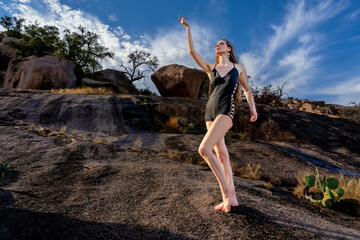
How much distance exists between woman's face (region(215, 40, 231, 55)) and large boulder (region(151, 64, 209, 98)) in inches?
617

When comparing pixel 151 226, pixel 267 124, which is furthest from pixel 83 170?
pixel 267 124

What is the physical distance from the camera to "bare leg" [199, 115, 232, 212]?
274 cm

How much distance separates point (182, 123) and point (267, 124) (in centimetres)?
398

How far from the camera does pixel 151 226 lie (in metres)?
2.48

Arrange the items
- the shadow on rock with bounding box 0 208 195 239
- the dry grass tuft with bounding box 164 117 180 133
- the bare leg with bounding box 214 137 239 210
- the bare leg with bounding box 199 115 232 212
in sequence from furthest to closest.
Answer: the dry grass tuft with bounding box 164 117 180 133 < the bare leg with bounding box 214 137 239 210 < the bare leg with bounding box 199 115 232 212 < the shadow on rock with bounding box 0 208 195 239

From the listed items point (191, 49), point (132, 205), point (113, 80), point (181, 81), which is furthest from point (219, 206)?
point (113, 80)

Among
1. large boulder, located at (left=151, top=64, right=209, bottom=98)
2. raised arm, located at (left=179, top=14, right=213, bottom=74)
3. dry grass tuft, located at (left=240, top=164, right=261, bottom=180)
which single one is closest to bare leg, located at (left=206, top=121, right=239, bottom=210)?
raised arm, located at (left=179, top=14, right=213, bottom=74)

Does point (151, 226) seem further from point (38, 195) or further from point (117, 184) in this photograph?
point (38, 195)

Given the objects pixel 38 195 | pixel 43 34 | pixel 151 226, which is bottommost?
pixel 38 195

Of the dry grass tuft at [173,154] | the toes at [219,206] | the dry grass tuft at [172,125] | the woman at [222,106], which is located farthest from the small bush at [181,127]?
the toes at [219,206]

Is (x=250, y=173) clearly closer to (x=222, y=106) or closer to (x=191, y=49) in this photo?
(x=222, y=106)

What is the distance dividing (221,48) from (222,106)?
0.99 meters

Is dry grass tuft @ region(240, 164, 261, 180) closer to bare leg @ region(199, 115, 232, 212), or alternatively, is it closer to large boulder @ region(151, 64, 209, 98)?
bare leg @ region(199, 115, 232, 212)

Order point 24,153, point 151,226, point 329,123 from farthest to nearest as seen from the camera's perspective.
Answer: point 329,123 < point 24,153 < point 151,226
